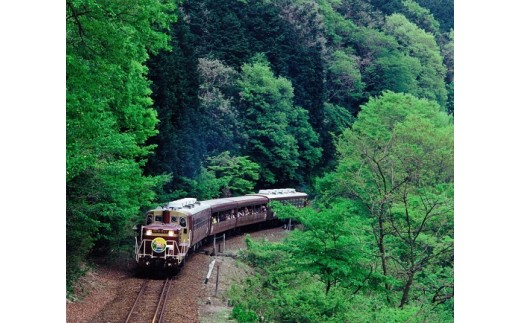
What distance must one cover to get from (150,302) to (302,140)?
395 cm

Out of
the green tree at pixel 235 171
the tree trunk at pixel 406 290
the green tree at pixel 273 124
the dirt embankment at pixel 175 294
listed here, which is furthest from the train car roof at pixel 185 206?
the tree trunk at pixel 406 290

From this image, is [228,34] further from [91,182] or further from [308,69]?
[91,182]

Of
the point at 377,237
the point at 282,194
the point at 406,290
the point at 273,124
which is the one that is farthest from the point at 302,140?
the point at 406,290

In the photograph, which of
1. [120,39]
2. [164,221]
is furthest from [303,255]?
[164,221]

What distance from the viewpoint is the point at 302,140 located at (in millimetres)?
13656

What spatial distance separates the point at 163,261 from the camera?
15.3 m

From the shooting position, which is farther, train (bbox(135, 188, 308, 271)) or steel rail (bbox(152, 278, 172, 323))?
train (bbox(135, 188, 308, 271))

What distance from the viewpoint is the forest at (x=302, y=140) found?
37.1ft

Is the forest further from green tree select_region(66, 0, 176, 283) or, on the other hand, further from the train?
the train

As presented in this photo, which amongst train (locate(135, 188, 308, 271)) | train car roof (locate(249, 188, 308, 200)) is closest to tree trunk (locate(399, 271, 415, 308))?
train (locate(135, 188, 308, 271))

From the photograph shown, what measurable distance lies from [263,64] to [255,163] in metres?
1.91

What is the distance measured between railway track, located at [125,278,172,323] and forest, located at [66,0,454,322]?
3.65 feet

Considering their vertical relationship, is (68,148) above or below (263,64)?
below

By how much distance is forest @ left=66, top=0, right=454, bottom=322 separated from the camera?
445 inches
